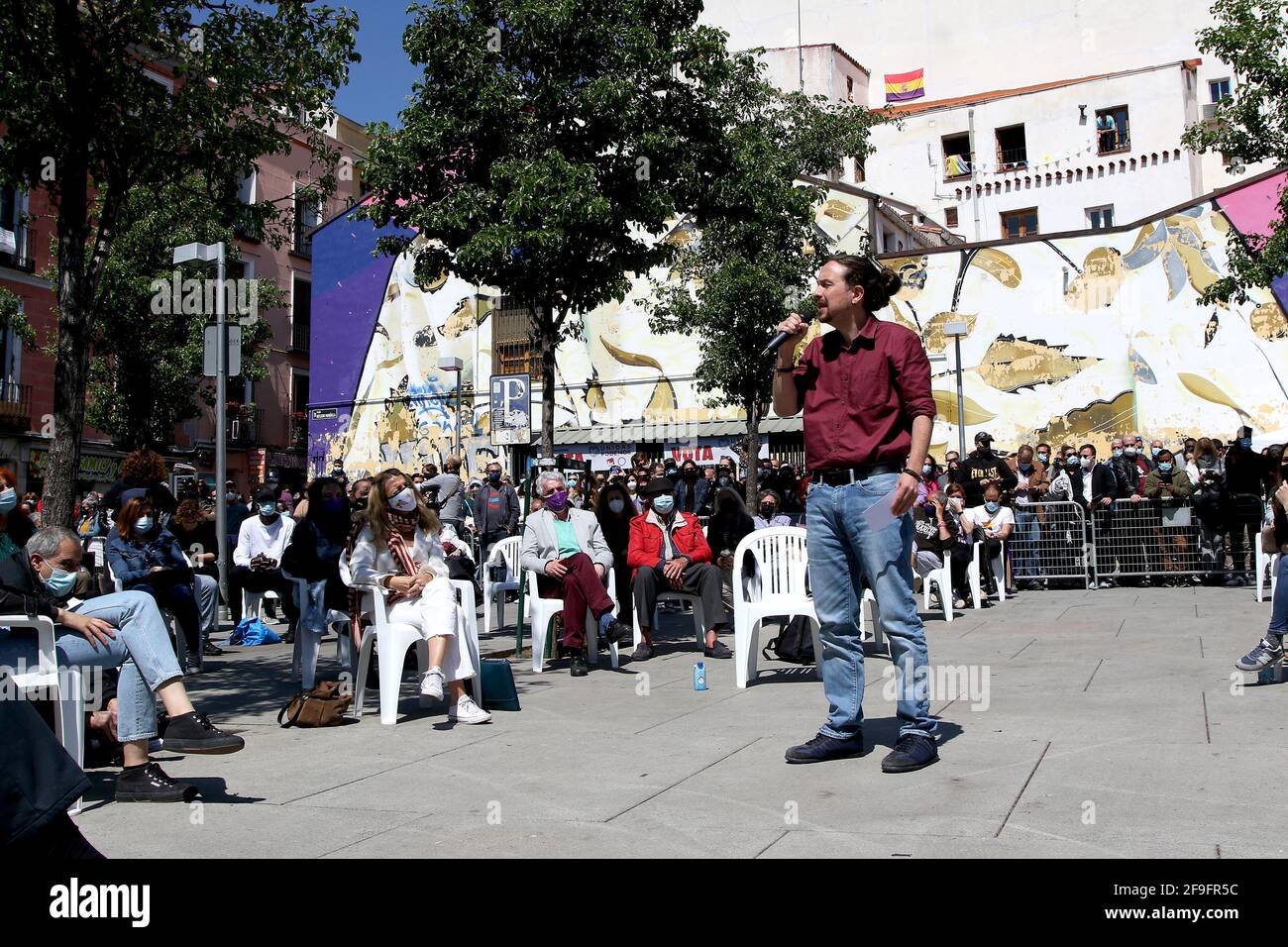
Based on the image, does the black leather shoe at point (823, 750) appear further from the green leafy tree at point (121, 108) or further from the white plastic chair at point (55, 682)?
the green leafy tree at point (121, 108)

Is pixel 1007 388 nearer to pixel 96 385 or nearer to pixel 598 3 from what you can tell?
pixel 598 3

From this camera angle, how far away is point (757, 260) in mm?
23734

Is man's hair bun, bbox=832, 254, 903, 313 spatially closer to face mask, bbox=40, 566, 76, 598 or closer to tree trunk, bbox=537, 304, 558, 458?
face mask, bbox=40, 566, 76, 598

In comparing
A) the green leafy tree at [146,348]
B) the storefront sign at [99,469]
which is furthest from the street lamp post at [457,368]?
the storefront sign at [99,469]

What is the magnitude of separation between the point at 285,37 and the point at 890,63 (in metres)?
43.4

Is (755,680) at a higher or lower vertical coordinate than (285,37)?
lower

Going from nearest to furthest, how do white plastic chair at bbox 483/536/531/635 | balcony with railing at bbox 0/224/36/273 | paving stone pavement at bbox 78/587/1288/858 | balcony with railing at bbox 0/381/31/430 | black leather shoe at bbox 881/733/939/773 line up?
paving stone pavement at bbox 78/587/1288/858, black leather shoe at bbox 881/733/939/773, white plastic chair at bbox 483/536/531/635, balcony with railing at bbox 0/381/31/430, balcony with railing at bbox 0/224/36/273

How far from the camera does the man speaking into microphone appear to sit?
510cm

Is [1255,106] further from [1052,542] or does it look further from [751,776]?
[751,776]

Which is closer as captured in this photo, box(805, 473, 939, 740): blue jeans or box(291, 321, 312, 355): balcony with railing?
box(805, 473, 939, 740): blue jeans


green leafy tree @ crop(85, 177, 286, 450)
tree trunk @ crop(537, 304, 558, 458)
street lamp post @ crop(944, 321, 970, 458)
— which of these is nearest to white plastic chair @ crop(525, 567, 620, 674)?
tree trunk @ crop(537, 304, 558, 458)

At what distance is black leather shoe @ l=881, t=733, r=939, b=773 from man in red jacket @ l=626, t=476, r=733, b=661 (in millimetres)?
4900

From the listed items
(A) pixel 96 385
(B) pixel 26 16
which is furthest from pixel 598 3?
(A) pixel 96 385
